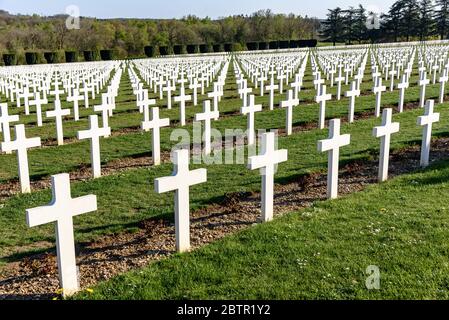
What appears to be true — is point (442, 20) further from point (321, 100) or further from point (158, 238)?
point (158, 238)

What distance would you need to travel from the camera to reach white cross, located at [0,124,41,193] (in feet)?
23.8

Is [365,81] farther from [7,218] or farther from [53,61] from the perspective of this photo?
[53,61]

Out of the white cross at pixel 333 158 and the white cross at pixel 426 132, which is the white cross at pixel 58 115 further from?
the white cross at pixel 426 132

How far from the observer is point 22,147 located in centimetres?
733

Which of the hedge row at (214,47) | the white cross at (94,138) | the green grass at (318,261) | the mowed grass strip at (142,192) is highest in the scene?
the hedge row at (214,47)

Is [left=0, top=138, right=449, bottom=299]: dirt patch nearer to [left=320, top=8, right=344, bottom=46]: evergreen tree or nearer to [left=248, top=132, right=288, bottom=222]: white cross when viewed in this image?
[left=248, top=132, right=288, bottom=222]: white cross

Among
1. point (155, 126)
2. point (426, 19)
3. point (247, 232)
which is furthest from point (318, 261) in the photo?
point (426, 19)

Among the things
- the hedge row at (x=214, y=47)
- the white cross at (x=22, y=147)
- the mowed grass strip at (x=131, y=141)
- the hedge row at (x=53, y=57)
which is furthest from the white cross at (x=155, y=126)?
the hedge row at (x=214, y=47)

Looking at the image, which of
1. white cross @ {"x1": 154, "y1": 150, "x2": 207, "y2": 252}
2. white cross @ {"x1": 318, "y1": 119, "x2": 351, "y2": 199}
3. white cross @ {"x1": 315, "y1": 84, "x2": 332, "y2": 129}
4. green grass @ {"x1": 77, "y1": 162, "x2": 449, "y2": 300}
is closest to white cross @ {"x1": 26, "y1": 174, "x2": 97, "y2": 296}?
green grass @ {"x1": 77, "y1": 162, "x2": 449, "y2": 300}

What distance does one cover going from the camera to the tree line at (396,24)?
65562 mm

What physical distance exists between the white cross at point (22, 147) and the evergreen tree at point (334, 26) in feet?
212

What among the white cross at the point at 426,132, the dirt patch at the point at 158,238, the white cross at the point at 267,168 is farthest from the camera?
the white cross at the point at 426,132

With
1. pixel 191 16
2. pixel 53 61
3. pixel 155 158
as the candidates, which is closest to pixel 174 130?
pixel 155 158
